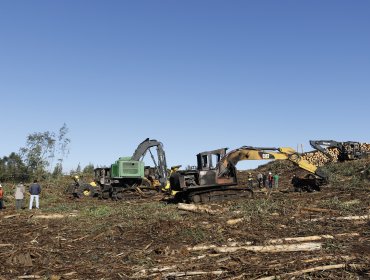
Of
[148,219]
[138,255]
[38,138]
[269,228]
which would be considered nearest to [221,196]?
[148,219]

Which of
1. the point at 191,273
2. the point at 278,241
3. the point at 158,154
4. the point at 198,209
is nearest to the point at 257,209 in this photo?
the point at 198,209

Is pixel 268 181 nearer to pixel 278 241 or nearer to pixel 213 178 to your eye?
pixel 213 178

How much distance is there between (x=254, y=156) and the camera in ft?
72.3

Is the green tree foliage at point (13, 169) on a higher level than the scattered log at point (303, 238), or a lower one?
higher

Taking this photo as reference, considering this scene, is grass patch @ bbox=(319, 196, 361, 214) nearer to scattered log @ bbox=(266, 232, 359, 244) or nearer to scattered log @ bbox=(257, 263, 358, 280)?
scattered log @ bbox=(266, 232, 359, 244)

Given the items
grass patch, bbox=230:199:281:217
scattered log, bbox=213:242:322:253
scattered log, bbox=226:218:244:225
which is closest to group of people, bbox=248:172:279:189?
grass patch, bbox=230:199:281:217

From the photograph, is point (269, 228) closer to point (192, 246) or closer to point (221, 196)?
point (192, 246)

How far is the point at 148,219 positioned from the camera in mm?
14672

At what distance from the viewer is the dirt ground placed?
795 centimetres

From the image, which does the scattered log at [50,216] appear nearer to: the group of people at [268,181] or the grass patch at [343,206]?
the grass patch at [343,206]

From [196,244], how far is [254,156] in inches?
481

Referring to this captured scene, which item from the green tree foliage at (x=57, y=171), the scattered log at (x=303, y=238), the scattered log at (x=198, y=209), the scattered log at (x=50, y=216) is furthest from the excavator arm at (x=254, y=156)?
the green tree foliage at (x=57, y=171)

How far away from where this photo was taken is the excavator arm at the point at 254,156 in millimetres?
20953

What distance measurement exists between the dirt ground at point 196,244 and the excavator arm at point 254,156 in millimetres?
4057
